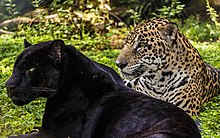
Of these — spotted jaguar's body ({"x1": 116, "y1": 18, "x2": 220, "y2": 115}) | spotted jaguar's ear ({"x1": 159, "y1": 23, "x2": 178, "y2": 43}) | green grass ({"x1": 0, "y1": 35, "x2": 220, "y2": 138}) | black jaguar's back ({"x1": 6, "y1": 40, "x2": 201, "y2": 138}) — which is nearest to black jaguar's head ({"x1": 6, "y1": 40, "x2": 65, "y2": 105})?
black jaguar's back ({"x1": 6, "y1": 40, "x2": 201, "y2": 138})

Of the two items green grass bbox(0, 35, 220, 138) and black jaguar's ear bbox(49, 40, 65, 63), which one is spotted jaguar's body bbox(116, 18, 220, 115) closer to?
green grass bbox(0, 35, 220, 138)

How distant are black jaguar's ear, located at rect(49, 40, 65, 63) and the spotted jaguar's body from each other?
6.51 feet

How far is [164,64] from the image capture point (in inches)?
248

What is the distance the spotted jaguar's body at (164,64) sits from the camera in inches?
247

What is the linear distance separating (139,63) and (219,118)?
1084 millimetres

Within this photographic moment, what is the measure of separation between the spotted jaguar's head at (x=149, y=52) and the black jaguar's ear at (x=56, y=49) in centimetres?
198

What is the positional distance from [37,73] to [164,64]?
2.29 m

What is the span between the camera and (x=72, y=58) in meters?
4.50

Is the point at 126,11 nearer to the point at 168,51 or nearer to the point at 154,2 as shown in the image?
the point at 154,2

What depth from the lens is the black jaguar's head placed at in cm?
429

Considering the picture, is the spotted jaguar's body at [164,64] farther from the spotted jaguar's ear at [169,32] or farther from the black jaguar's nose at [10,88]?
the black jaguar's nose at [10,88]

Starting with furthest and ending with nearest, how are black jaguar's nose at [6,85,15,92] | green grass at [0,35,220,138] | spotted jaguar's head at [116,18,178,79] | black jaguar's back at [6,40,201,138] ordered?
spotted jaguar's head at [116,18,178,79]
green grass at [0,35,220,138]
black jaguar's nose at [6,85,15,92]
black jaguar's back at [6,40,201,138]

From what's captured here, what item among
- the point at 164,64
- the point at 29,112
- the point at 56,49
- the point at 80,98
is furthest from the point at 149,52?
the point at 56,49

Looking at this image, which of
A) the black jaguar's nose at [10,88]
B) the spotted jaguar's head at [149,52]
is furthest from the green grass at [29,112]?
the black jaguar's nose at [10,88]
